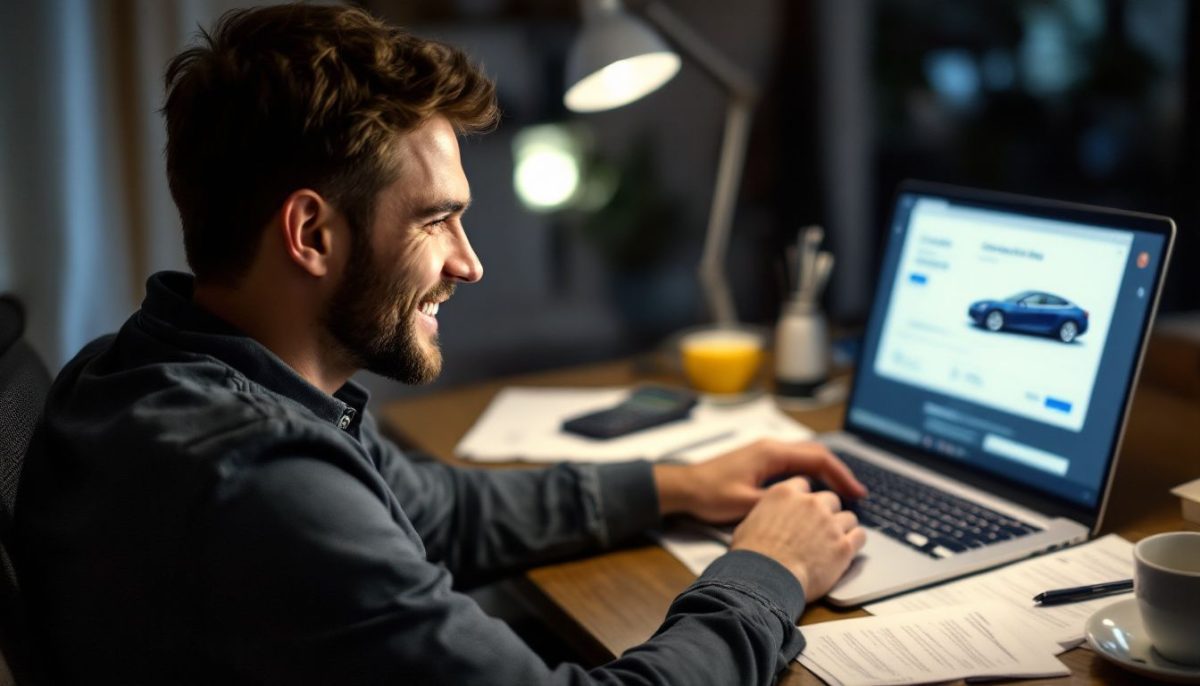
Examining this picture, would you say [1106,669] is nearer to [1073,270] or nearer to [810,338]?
[1073,270]

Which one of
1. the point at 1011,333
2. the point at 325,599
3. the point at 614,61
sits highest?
the point at 614,61

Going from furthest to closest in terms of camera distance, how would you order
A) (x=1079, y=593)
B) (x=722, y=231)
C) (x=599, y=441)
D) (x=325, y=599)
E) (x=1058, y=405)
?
(x=722, y=231), (x=599, y=441), (x=1058, y=405), (x=1079, y=593), (x=325, y=599)

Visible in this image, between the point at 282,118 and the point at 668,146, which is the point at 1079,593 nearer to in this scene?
the point at 282,118

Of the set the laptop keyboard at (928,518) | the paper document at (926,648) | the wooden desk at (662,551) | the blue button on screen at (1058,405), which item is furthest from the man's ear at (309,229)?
the blue button on screen at (1058,405)

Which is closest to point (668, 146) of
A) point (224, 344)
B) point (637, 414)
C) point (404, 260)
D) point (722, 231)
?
point (722, 231)

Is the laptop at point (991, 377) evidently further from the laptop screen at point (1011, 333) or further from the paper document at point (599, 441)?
the paper document at point (599, 441)

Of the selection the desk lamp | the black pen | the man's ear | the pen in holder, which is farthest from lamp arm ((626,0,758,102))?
the black pen

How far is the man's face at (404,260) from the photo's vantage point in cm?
94

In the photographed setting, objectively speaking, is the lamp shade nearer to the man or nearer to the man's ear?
the man

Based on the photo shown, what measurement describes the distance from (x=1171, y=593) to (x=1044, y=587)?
0.20 meters

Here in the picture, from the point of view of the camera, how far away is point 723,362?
167 cm

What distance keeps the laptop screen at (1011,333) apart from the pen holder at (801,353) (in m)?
0.22

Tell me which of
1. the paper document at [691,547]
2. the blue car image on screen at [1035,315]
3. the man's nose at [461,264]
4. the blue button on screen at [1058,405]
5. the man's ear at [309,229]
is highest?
the man's ear at [309,229]

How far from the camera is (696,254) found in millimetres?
2139
